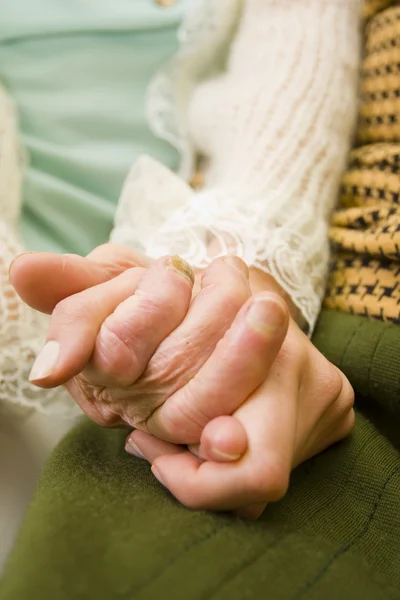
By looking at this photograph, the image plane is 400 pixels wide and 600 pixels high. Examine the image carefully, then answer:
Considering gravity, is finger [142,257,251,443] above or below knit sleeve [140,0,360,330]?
below

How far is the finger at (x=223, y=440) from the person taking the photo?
0.31 m

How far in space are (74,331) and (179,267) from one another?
89 millimetres

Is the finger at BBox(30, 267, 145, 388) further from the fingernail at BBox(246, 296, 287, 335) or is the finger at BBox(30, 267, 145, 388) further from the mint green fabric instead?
the mint green fabric

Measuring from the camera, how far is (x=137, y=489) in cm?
34

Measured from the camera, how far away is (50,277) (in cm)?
37

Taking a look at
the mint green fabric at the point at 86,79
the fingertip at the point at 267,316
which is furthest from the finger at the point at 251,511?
the mint green fabric at the point at 86,79

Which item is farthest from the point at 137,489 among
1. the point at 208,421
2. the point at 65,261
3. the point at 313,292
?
the point at 313,292

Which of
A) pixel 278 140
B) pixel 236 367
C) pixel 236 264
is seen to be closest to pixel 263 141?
pixel 278 140

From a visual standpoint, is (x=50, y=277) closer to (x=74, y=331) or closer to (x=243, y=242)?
(x=74, y=331)

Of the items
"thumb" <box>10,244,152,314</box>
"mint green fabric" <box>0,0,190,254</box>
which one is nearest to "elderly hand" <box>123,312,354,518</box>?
"thumb" <box>10,244,152,314</box>

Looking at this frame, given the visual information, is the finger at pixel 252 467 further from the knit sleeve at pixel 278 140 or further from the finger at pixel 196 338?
the knit sleeve at pixel 278 140

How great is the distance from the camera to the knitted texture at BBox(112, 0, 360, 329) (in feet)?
1.68

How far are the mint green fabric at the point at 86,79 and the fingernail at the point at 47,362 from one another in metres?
0.35

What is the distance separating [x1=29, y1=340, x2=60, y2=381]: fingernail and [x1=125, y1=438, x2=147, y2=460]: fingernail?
9 cm
